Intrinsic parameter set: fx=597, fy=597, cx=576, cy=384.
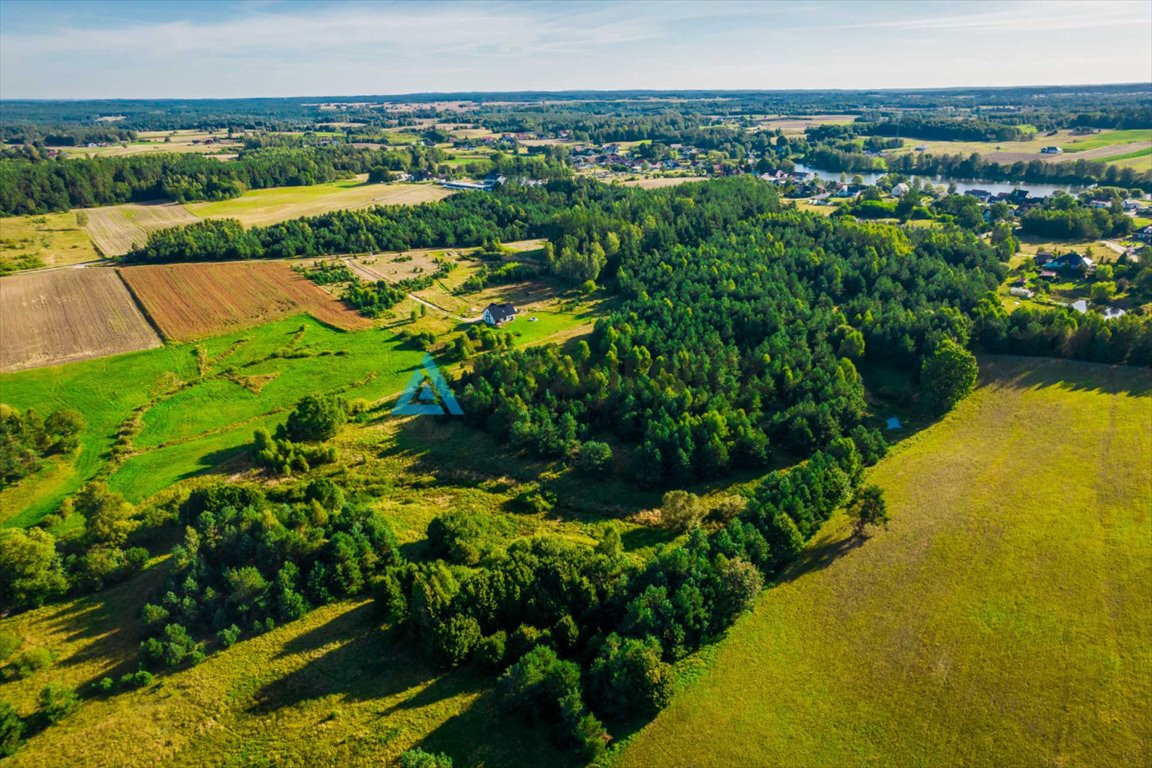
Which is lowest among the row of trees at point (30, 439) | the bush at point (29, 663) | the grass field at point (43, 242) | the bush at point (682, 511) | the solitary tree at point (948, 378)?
the bush at point (29, 663)

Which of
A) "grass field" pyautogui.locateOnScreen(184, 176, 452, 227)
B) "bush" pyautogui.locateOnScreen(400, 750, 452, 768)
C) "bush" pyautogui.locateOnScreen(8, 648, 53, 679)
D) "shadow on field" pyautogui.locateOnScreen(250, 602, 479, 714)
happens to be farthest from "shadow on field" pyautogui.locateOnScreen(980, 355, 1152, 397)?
"grass field" pyautogui.locateOnScreen(184, 176, 452, 227)

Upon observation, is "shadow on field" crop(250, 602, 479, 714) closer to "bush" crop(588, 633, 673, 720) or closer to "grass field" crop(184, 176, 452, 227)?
"bush" crop(588, 633, 673, 720)

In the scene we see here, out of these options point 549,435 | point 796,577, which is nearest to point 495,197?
point 549,435

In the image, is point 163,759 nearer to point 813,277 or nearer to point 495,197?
point 813,277

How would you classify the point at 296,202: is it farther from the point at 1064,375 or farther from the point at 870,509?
the point at 1064,375

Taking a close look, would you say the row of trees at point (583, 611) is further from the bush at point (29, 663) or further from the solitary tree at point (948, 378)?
the solitary tree at point (948, 378)

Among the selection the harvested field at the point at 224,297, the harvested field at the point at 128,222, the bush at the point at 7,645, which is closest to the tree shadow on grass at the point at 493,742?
the bush at the point at 7,645
